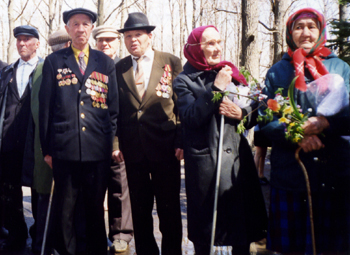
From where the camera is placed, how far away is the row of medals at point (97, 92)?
362 cm

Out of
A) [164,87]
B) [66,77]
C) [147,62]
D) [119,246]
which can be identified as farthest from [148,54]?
[119,246]

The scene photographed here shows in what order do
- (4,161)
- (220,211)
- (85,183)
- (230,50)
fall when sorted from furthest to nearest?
(230,50)
(4,161)
(85,183)
(220,211)

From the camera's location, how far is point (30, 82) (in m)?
4.28

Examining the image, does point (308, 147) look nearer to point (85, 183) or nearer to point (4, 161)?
point (85, 183)

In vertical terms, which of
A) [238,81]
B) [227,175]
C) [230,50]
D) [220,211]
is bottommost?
[220,211]

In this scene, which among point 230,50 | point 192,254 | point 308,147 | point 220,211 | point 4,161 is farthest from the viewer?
point 230,50

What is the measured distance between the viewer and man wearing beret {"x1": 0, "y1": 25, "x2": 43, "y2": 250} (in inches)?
169

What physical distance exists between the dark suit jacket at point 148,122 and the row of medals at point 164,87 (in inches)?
1.1

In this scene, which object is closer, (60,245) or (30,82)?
(60,245)

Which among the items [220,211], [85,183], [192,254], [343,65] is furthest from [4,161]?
[343,65]

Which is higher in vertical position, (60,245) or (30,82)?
(30,82)

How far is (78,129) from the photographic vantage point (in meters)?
3.54

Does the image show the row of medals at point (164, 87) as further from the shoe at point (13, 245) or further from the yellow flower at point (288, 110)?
the shoe at point (13, 245)

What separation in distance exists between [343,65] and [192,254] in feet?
7.48
